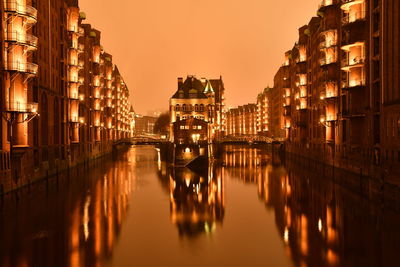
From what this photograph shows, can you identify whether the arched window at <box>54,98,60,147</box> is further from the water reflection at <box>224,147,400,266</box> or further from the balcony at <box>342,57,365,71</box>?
the balcony at <box>342,57,365,71</box>

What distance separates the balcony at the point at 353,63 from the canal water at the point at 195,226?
14.3 m

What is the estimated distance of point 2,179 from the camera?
117 ft

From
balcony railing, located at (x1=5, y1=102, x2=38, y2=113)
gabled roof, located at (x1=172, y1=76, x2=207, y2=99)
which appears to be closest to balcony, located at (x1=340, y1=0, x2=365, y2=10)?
balcony railing, located at (x1=5, y1=102, x2=38, y2=113)

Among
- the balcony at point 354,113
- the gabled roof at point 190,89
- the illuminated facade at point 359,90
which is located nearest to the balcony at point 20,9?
the illuminated facade at point 359,90

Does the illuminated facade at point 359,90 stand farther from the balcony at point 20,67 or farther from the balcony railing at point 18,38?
the balcony railing at point 18,38

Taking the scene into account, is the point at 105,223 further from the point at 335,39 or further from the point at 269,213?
the point at 335,39

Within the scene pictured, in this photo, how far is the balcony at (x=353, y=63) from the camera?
160ft

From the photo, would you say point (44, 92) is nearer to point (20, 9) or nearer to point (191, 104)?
point (20, 9)

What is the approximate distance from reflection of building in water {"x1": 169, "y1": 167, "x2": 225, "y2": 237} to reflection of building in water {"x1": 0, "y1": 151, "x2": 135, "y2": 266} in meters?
4.84

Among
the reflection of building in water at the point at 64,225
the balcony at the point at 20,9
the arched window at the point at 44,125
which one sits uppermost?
the balcony at the point at 20,9

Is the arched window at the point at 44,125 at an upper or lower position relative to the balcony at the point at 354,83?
lower

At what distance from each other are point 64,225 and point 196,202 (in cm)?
1475

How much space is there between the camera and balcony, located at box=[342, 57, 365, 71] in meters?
48.7

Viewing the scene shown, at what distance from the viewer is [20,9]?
39000 mm
